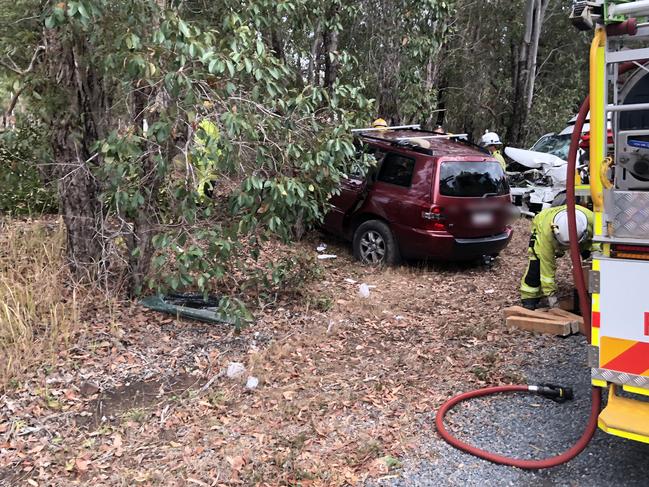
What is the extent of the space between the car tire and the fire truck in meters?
4.70

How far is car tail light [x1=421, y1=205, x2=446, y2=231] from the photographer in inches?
290

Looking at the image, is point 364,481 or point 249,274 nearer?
point 364,481

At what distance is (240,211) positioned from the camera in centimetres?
538

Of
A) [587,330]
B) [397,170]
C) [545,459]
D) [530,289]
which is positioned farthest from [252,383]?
[397,170]

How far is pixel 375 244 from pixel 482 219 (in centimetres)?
148

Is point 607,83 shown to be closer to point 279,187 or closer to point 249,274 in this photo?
point 279,187

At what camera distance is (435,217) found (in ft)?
24.2

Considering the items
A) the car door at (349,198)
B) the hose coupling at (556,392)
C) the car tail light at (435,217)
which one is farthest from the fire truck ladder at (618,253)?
the car door at (349,198)

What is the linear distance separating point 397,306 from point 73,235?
356 cm

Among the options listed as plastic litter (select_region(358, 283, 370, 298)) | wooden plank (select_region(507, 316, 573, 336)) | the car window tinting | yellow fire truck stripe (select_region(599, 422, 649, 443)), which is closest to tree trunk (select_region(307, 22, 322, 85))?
the car window tinting

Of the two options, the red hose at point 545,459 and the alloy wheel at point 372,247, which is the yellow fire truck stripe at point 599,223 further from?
the alloy wheel at point 372,247

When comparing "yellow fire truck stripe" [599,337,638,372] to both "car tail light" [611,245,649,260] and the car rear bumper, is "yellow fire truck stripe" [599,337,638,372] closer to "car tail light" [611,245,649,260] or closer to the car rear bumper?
"car tail light" [611,245,649,260]

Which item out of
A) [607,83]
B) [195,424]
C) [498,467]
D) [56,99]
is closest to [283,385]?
[195,424]

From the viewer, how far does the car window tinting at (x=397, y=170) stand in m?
7.70
